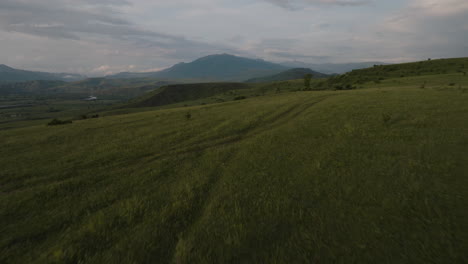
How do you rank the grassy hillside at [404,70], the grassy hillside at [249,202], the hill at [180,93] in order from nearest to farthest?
the grassy hillside at [249,202] < the grassy hillside at [404,70] < the hill at [180,93]

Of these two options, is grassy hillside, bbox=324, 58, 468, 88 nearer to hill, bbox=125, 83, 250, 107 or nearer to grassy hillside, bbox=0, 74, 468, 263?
grassy hillside, bbox=0, 74, 468, 263

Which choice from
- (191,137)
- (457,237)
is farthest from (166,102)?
(457,237)

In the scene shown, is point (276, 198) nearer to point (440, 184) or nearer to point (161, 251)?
point (161, 251)

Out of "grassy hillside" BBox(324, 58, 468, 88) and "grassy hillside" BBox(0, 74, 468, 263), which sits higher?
"grassy hillside" BBox(324, 58, 468, 88)

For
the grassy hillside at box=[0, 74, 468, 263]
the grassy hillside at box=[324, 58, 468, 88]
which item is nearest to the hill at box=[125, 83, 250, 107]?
the grassy hillside at box=[324, 58, 468, 88]

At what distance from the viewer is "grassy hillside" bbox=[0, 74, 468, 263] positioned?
3.42 metres

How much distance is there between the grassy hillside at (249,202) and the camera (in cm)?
342

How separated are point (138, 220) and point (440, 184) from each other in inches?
290

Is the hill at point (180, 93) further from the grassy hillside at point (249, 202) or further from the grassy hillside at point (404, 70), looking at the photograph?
the grassy hillside at point (249, 202)

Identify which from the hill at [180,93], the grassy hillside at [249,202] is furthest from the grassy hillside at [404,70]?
the hill at [180,93]

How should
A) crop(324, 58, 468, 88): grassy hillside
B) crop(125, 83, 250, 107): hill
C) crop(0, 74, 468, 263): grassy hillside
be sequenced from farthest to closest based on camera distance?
crop(125, 83, 250, 107): hill
crop(324, 58, 468, 88): grassy hillside
crop(0, 74, 468, 263): grassy hillside

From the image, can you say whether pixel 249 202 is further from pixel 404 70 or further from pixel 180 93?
pixel 180 93

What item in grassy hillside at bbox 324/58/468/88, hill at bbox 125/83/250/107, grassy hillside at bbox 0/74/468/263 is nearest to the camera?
grassy hillside at bbox 0/74/468/263

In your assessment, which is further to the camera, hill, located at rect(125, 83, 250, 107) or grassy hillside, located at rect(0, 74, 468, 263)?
hill, located at rect(125, 83, 250, 107)
